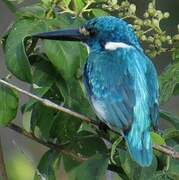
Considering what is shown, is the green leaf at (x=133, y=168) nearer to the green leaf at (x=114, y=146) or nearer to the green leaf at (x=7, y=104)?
the green leaf at (x=114, y=146)

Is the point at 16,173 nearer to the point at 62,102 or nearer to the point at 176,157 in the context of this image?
the point at 62,102

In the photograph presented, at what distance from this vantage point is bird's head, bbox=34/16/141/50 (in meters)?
2.41

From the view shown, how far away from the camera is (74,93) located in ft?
7.44

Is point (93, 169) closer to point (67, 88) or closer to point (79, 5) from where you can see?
point (67, 88)

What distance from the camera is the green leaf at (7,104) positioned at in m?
2.21

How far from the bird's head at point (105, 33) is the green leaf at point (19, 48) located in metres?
0.21

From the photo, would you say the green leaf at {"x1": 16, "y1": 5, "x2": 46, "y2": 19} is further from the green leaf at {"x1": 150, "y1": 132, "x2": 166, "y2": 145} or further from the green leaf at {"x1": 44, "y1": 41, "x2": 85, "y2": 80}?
the green leaf at {"x1": 150, "y1": 132, "x2": 166, "y2": 145}

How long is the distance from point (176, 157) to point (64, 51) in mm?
402

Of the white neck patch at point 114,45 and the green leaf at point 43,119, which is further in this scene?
the white neck patch at point 114,45

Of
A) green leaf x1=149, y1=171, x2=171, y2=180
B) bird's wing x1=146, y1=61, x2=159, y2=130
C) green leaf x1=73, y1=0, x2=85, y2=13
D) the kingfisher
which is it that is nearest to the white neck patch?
the kingfisher

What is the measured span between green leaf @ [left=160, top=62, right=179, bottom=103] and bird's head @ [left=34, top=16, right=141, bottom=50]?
0.19 m

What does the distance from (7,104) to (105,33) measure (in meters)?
0.45

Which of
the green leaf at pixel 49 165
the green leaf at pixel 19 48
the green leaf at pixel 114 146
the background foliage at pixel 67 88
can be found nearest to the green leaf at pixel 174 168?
the background foliage at pixel 67 88

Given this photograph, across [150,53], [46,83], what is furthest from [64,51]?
[150,53]
